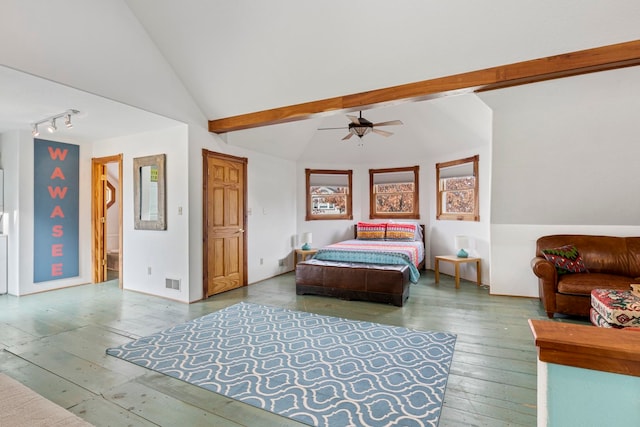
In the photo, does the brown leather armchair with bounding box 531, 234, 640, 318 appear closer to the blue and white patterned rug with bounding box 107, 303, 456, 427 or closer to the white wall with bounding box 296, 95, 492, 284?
the white wall with bounding box 296, 95, 492, 284

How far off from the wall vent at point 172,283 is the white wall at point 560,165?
15.0 feet

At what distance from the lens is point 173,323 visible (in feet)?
11.8

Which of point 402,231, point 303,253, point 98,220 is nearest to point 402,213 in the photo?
point 402,231

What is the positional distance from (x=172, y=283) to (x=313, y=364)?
9.37 feet

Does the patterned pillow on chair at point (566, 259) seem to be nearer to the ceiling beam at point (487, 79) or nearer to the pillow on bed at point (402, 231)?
the ceiling beam at point (487, 79)

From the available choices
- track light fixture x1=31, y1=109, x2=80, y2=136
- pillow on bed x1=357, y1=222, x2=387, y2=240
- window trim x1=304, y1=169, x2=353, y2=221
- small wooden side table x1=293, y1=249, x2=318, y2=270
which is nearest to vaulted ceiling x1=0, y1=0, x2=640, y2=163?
track light fixture x1=31, y1=109, x2=80, y2=136

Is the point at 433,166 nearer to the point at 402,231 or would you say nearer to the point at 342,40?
the point at 402,231

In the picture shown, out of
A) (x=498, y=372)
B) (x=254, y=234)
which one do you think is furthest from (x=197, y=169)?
(x=498, y=372)

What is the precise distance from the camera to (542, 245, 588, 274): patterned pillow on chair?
3857mm

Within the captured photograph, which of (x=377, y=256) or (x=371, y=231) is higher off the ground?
(x=371, y=231)

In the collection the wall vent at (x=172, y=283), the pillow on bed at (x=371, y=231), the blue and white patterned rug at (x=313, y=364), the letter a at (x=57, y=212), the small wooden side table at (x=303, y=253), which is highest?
the letter a at (x=57, y=212)

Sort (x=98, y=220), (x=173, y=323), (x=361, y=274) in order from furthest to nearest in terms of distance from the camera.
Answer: (x=98, y=220) < (x=361, y=274) < (x=173, y=323)

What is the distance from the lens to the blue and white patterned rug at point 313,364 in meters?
2.05

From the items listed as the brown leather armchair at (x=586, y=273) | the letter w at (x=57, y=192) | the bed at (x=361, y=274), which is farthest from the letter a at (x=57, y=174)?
the brown leather armchair at (x=586, y=273)
